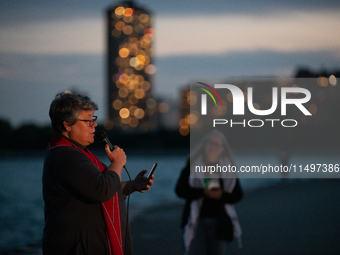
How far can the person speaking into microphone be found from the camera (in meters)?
2.37

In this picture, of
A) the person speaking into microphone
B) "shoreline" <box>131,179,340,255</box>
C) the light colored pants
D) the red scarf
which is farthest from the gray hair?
"shoreline" <box>131,179,340,255</box>

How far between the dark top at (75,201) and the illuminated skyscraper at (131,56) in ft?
414

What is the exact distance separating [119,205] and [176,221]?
7480mm

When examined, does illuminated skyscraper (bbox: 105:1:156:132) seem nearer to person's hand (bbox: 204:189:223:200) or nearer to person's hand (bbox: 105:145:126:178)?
person's hand (bbox: 204:189:223:200)

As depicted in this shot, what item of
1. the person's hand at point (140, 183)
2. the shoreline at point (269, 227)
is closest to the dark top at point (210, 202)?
the person's hand at point (140, 183)

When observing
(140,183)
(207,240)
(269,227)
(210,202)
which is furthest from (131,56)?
(140,183)

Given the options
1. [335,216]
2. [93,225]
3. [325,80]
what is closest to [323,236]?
[335,216]

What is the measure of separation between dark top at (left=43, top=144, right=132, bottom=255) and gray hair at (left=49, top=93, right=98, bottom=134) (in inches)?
7.5

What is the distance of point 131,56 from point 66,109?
143 metres

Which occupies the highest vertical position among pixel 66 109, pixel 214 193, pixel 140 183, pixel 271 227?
pixel 66 109

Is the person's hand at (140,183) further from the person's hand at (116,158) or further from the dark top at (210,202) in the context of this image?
the dark top at (210,202)

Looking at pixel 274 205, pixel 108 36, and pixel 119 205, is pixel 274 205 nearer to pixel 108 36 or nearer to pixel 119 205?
pixel 119 205

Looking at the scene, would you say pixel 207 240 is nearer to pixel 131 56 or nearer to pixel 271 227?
pixel 271 227

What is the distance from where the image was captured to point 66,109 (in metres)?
2.54
